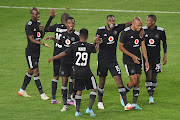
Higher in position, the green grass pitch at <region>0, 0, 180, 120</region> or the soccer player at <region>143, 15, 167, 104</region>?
the soccer player at <region>143, 15, 167, 104</region>

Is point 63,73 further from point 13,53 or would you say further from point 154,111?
point 13,53

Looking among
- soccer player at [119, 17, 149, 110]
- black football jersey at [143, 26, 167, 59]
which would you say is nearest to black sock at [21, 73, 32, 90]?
soccer player at [119, 17, 149, 110]

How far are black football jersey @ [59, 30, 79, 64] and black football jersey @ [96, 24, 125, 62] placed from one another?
70 centimetres

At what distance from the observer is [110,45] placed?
14.3m

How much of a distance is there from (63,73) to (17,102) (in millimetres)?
2052

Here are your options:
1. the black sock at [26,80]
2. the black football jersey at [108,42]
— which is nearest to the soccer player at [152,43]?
the black football jersey at [108,42]

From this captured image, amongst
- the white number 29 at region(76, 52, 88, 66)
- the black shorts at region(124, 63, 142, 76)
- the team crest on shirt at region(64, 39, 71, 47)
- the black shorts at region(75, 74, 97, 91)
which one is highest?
the team crest on shirt at region(64, 39, 71, 47)

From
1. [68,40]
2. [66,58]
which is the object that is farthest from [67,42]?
[66,58]

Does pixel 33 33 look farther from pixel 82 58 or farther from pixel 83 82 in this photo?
pixel 83 82

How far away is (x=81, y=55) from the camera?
1331 centimetres

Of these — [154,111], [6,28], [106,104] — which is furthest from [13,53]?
[154,111]

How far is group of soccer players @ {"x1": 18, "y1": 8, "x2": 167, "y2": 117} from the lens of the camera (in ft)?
44.0

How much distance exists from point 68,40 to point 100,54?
109 centimetres

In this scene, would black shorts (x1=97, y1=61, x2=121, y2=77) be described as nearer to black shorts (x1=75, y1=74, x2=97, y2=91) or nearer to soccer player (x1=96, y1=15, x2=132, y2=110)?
soccer player (x1=96, y1=15, x2=132, y2=110)
